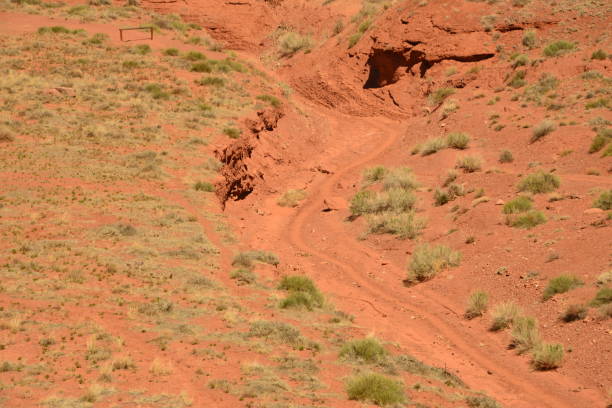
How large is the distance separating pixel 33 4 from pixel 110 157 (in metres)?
23.5

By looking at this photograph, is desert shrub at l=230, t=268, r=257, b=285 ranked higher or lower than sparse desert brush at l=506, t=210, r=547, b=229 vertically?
lower

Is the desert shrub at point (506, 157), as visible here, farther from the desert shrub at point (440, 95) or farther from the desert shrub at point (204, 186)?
the desert shrub at point (204, 186)

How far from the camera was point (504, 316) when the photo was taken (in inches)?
696

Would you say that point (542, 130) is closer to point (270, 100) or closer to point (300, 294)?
point (270, 100)

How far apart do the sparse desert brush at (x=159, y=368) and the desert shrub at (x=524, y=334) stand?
25.8 ft

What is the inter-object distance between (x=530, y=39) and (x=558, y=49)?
1.80 m

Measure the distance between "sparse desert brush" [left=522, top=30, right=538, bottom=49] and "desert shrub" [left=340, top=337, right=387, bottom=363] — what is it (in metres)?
24.8

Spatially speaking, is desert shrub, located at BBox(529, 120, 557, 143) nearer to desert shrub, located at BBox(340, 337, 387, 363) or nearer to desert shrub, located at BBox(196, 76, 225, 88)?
desert shrub, located at BBox(196, 76, 225, 88)

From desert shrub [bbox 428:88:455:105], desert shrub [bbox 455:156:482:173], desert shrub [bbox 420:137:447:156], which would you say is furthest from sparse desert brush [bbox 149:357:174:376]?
desert shrub [bbox 428:88:455:105]

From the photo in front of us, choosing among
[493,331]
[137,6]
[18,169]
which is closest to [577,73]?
[493,331]

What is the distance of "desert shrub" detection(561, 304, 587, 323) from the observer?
55.1 feet

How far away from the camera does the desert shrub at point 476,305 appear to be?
18.5 meters

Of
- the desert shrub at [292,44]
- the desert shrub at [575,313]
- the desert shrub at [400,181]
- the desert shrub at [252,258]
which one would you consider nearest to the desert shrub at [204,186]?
the desert shrub at [252,258]

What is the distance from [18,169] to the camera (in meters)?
22.8
